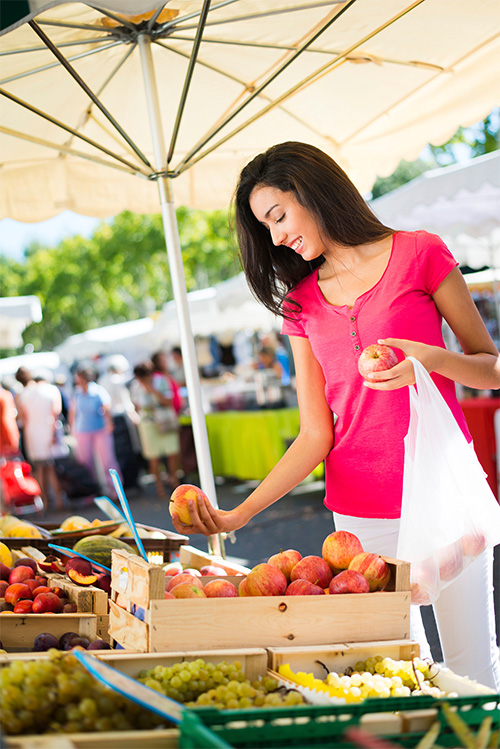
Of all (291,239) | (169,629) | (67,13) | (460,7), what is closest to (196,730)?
(169,629)

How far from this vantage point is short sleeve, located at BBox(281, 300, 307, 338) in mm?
2460

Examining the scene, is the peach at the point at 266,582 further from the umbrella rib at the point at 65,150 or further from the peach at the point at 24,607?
A: the umbrella rib at the point at 65,150

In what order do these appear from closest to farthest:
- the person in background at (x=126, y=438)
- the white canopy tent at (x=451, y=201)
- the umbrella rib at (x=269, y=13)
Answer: the umbrella rib at (x=269, y=13), the white canopy tent at (x=451, y=201), the person in background at (x=126, y=438)

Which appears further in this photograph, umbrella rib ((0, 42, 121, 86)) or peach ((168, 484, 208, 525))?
umbrella rib ((0, 42, 121, 86))

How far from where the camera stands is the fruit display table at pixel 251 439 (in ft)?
31.2

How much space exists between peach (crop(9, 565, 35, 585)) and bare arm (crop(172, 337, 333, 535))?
859mm

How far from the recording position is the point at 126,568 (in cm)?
199

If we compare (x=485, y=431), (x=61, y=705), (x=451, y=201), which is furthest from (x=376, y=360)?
(x=451, y=201)

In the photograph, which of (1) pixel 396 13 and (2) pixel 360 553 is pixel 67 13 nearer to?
(1) pixel 396 13

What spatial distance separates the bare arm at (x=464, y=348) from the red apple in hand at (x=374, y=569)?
47 centimetres

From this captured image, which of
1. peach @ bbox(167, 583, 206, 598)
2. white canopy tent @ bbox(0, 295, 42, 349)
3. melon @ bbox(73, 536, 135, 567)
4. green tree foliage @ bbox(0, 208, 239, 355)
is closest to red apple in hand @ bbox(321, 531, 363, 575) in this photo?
peach @ bbox(167, 583, 206, 598)

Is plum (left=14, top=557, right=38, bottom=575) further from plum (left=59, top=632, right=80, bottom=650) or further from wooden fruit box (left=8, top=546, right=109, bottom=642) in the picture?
plum (left=59, top=632, right=80, bottom=650)

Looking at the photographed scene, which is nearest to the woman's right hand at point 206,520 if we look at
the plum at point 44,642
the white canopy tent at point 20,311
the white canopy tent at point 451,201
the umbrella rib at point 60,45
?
the plum at point 44,642

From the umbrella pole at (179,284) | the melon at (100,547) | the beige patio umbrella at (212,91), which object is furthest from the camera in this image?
the umbrella pole at (179,284)
